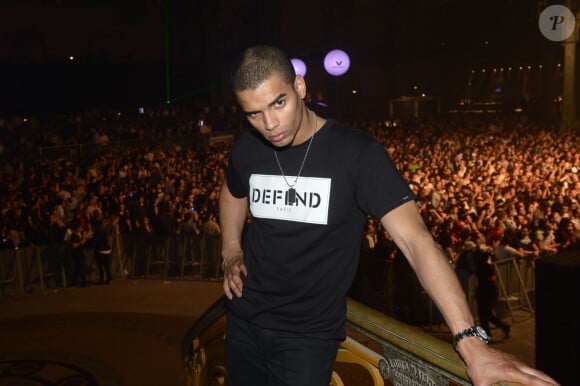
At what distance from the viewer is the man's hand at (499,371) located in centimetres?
156

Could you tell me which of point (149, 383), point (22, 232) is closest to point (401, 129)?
point (22, 232)

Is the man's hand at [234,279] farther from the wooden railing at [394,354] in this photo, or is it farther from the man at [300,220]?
the wooden railing at [394,354]

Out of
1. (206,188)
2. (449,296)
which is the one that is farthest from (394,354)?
(206,188)

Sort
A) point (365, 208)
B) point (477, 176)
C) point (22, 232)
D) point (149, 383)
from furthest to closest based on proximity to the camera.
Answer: point (477, 176)
point (22, 232)
point (149, 383)
point (365, 208)

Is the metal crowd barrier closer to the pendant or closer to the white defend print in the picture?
the white defend print

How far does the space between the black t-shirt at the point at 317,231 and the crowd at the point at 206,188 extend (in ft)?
28.4


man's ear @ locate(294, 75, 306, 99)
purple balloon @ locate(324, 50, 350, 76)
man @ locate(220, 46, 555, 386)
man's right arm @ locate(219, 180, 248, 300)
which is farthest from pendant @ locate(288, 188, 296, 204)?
purple balloon @ locate(324, 50, 350, 76)

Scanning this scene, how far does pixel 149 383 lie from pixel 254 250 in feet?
22.3

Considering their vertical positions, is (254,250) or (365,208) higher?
(365,208)

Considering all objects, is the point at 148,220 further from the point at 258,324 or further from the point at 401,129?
the point at 401,129

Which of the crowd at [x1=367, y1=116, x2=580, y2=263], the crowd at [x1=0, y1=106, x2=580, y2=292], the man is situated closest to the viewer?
the man

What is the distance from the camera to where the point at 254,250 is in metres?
2.51

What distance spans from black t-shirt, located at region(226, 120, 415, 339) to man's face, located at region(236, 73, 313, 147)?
11 centimetres

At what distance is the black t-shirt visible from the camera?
226cm
